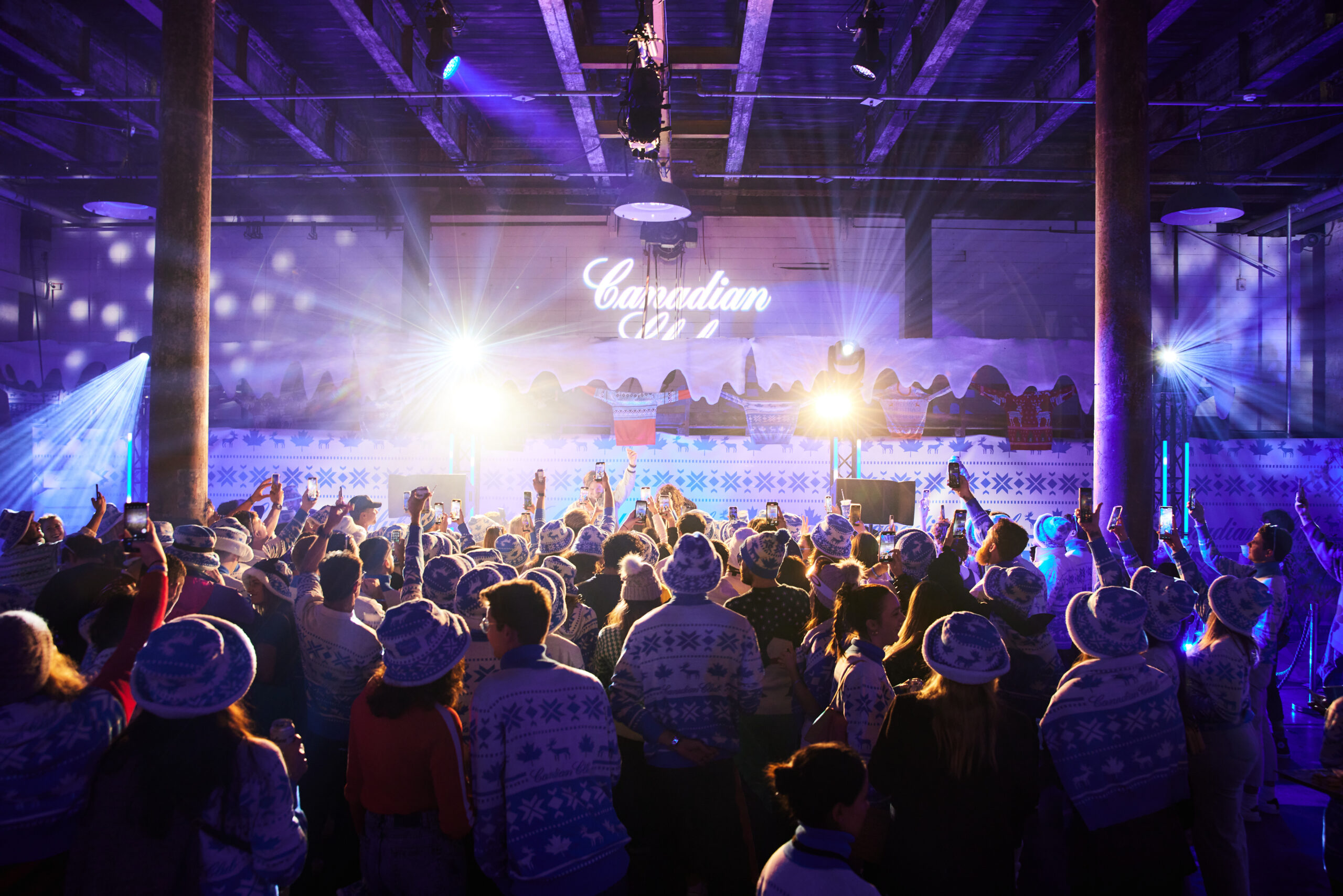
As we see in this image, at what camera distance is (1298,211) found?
1294 cm

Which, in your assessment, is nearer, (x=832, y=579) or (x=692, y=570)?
(x=692, y=570)

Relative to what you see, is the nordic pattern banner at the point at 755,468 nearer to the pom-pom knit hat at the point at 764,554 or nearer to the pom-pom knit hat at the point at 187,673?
the pom-pom knit hat at the point at 764,554

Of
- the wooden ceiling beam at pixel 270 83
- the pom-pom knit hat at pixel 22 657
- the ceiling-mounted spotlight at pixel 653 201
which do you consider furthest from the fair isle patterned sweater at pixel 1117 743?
the wooden ceiling beam at pixel 270 83

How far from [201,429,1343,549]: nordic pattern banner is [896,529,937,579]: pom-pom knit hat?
6390 mm

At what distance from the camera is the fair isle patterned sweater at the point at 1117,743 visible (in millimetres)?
2889

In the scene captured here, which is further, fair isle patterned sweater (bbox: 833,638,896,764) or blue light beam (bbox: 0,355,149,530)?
blue light beam (bbox: 0,355,149,530)

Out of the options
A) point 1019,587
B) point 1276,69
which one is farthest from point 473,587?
point 1276,69

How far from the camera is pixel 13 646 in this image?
212 centimetres

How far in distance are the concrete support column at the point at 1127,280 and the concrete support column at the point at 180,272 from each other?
8.00m

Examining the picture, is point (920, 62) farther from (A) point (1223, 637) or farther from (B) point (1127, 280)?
(A) point (1223, 637)

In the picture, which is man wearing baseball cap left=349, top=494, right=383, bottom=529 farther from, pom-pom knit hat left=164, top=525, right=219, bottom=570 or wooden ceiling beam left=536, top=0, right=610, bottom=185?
wooden ceiling beam left=536, top=0, right=610, bottom=185

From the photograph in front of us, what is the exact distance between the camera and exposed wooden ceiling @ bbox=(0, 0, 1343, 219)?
9.05 meters

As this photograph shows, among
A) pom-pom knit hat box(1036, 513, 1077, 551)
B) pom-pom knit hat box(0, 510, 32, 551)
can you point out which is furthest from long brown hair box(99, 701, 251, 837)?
pom-pom knit hat box(1036, 513, 1077, 551)

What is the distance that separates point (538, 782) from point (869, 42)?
751cm
